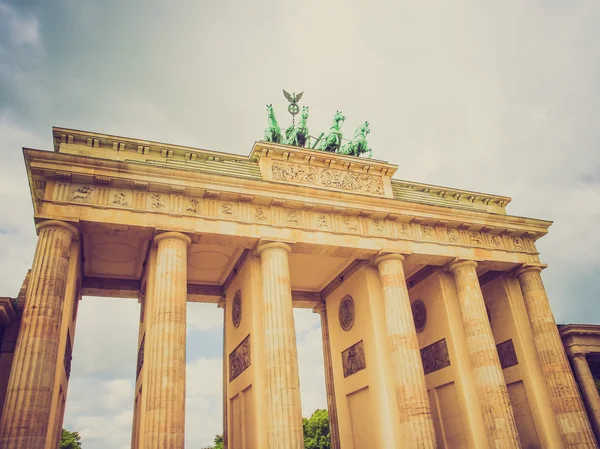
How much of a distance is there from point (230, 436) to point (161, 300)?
27.8 feet

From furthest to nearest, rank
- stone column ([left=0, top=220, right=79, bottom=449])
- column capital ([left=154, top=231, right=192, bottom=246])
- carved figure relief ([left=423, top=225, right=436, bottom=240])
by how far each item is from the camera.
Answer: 1. carved figure relief ([left=423, top=225, right=436, bottom=240])
2. column capital ([left=154, top=231, right=192, bottom=246])
3. stone column ([left=0, top=220, right=79, bottom=449])

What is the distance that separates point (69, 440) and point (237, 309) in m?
42.3

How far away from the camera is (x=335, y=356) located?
24.5m

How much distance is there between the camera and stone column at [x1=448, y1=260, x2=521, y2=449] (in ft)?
62.9

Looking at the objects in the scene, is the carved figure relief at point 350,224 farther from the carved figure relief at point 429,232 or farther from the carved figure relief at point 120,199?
the carved figure relief at point 120,199

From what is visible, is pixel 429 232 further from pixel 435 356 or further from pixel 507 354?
pixel 507 354

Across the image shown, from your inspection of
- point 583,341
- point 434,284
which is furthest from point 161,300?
point 583,341

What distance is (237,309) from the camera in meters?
22.0

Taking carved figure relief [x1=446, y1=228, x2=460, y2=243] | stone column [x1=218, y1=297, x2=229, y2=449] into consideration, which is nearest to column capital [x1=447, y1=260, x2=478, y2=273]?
carved figure relief [x1=446, y1=228, x2=460, y2=243]

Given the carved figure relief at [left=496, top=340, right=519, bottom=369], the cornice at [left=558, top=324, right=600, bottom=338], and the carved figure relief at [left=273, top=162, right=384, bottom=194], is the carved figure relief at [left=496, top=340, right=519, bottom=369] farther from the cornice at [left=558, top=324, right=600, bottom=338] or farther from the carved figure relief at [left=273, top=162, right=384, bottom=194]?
the carved figure relief at [left=273, top=162, right=384, bottom=194]

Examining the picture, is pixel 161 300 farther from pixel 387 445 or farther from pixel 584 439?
pixel 584 439

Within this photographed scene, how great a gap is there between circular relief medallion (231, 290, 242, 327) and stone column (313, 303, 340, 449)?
20.3 ft

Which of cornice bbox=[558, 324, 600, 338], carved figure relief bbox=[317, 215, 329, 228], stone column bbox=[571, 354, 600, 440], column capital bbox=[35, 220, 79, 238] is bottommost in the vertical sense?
stone column bbox=[571, 354, 600, 440]

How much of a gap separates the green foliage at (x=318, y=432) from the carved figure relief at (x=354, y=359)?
3541cm
